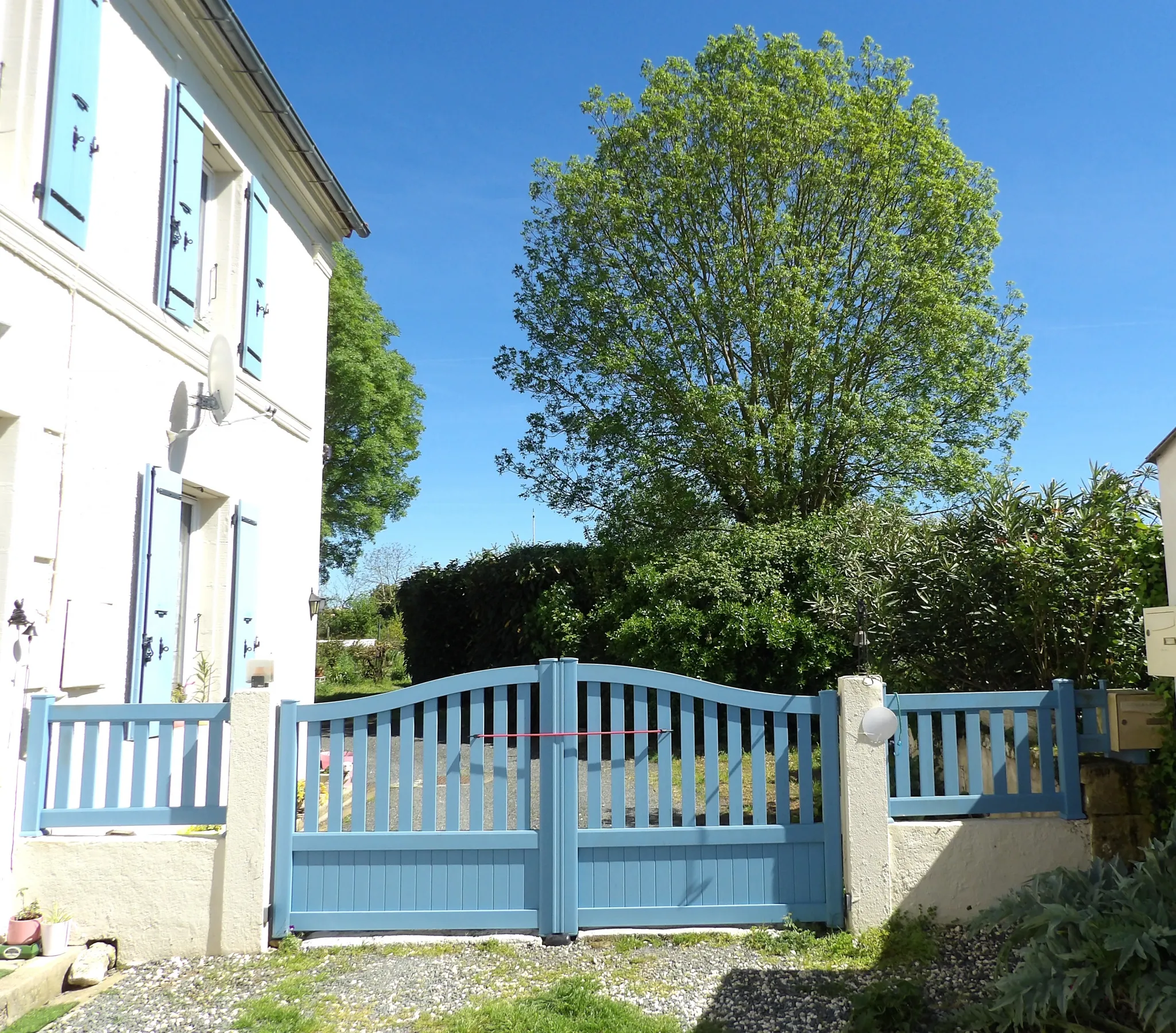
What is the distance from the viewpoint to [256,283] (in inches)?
274

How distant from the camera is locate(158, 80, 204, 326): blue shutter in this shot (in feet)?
18.6

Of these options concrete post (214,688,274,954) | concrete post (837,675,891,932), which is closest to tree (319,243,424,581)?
concrete post (214,688,274,954)

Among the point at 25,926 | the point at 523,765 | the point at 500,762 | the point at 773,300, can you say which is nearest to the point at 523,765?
the point at 523,765

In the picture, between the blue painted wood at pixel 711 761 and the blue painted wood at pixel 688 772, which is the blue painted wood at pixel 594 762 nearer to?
the blue painted wood at pixel 688 772

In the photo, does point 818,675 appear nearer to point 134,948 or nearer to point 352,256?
point 134,948

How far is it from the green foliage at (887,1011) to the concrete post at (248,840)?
286cm

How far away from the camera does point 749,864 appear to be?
4496 millimetres

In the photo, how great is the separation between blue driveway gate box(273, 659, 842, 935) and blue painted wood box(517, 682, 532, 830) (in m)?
0.01

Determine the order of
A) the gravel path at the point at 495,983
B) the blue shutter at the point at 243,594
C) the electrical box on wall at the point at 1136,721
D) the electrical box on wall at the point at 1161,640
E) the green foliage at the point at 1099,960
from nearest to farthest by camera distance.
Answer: the green foliage at the point at 1099,960 < the gravel path at the point at 495,983 < the electrical box on wall at the point at 1161,640 < the electrical box on wall at the point at 1136,721 < the blue shutter at the point at 243,594

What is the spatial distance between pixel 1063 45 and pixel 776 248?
4.97 meters

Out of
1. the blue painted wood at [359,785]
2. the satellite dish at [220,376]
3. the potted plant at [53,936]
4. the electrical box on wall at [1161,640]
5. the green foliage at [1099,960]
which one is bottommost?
the potted plant at [53,936]

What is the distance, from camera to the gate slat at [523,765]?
446cm

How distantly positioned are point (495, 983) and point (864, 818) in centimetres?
207

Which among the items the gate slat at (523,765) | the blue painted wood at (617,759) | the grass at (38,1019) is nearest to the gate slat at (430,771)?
the gate slat at (523,765)
